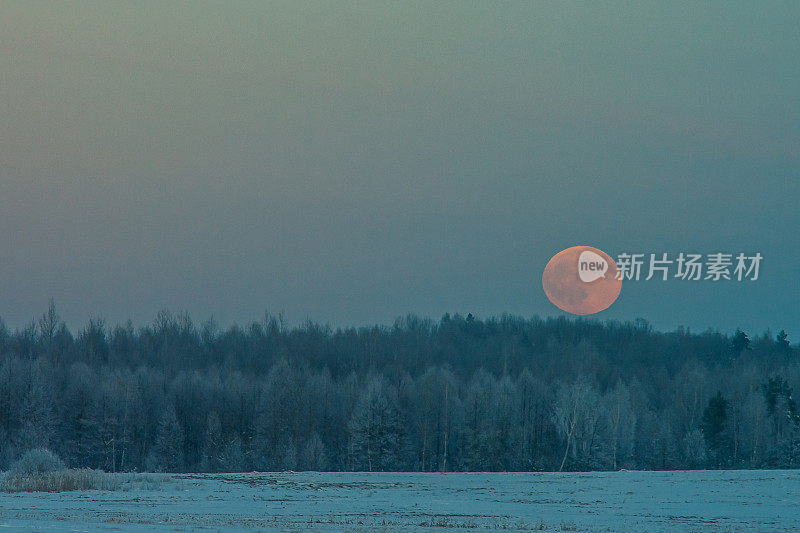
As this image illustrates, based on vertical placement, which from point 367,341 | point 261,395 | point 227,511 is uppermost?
point 367,341

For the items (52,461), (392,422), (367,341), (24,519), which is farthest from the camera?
(367,341)

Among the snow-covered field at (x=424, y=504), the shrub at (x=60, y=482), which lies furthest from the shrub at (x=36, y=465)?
the snow-covered field at (x=424, y=504)

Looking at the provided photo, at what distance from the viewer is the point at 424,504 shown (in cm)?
3916

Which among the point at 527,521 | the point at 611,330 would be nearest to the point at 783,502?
the point at 527,521

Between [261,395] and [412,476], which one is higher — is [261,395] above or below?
above

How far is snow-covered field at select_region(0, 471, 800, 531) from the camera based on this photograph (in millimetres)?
29375

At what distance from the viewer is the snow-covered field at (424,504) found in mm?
29375

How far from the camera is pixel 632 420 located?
329ft

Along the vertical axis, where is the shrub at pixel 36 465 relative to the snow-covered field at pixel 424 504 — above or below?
above

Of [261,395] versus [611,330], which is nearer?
[261,395]

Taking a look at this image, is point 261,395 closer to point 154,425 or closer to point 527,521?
point 154,425

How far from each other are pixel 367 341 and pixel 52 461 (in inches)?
4230

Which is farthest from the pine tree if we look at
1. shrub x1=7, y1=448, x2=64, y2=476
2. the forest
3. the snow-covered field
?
the snow-covered field

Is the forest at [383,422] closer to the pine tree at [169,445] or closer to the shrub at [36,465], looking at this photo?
the pine tree at [169,445]
